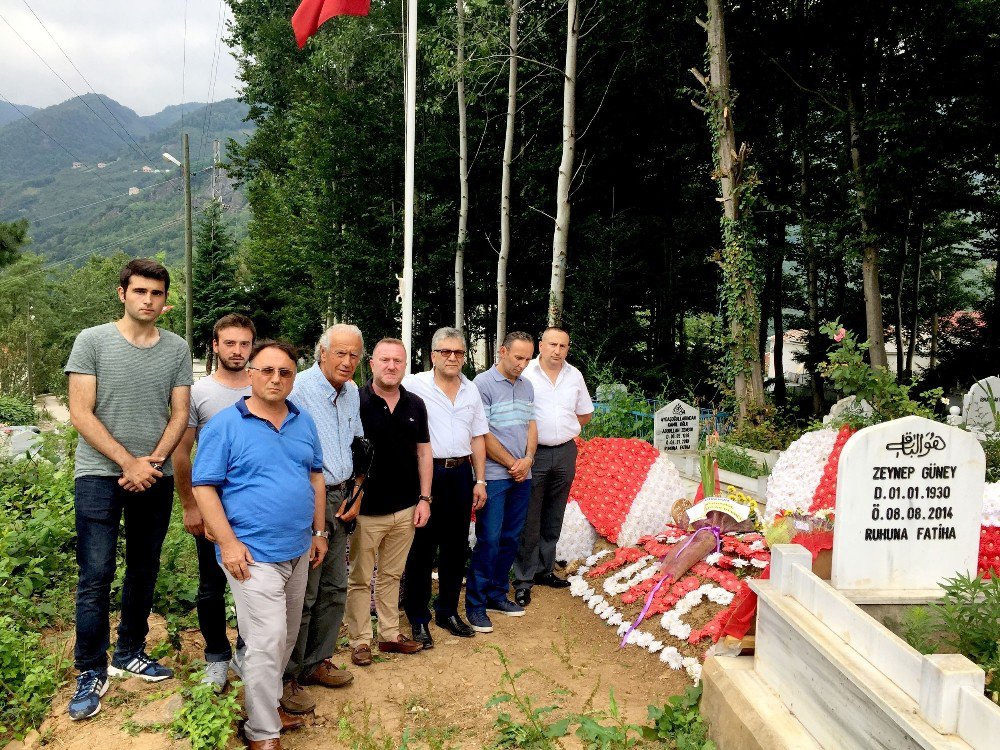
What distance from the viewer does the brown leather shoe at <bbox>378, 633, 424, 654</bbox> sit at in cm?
459

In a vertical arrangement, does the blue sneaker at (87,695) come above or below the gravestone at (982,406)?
below

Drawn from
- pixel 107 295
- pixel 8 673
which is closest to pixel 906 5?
pixel 8 673

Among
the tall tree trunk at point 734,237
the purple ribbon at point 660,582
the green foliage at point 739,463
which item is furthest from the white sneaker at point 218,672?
the tall tree trunk at point 734,237

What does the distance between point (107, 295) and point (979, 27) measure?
4577 centimetres

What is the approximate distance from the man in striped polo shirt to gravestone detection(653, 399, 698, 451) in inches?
186

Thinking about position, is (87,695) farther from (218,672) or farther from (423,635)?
(423,635)

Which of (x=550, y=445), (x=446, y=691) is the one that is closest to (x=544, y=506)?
(x=550, y=445)

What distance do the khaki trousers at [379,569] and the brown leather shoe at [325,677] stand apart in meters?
0.31

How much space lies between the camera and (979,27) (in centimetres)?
1257

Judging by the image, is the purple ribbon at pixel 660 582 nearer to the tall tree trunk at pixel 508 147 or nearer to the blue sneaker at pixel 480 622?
the blue sneaker at pixel 480 622

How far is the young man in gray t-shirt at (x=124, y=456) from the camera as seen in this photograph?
11.3ft

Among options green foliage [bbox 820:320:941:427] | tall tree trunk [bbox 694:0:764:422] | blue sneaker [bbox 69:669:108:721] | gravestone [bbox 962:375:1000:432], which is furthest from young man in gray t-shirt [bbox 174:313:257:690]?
gravestone [bbox 962:375:1000:432]

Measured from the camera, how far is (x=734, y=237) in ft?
36.2

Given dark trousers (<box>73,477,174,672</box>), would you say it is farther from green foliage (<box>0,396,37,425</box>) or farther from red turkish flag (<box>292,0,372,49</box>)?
green foliage (<box>0,396,37,425</box>)
